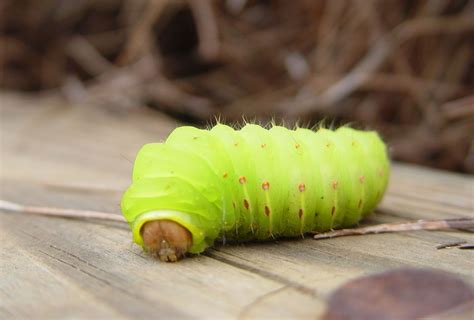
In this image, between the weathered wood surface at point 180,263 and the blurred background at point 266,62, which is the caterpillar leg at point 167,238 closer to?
the weathered wood surface at point 180,263

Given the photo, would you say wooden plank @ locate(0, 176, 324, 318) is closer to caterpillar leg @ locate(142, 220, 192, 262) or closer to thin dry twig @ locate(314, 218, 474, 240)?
caterpillar leg @ locate(142, 220, 192, 262)

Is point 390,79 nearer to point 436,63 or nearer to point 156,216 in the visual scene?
point 436,63

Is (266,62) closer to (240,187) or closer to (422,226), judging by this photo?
(422,226)

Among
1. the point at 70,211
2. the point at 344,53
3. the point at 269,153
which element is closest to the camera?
the point at 269,153

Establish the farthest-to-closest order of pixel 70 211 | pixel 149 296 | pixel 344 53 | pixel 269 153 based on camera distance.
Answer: pixel 344 53 → pixel 70 211 → pixel 269 153 → pixel 149 296

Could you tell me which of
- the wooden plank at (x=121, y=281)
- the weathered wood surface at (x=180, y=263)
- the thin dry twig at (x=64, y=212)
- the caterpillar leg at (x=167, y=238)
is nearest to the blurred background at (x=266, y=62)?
the weathered wood surface at (x=180, y=263)

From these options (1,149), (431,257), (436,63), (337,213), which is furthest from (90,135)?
(431,257)
